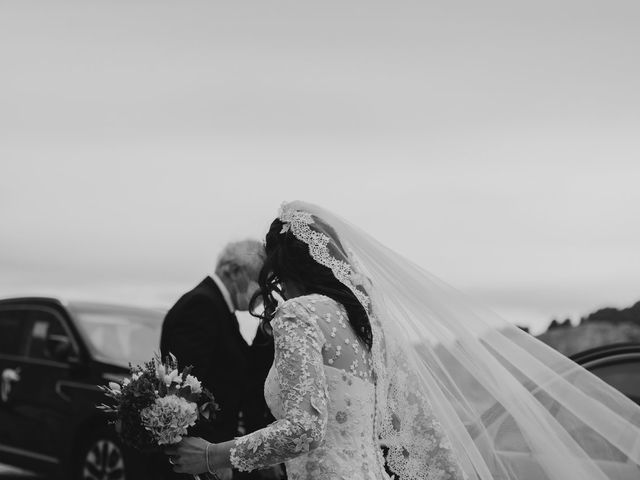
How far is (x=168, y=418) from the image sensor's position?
4.38 meters

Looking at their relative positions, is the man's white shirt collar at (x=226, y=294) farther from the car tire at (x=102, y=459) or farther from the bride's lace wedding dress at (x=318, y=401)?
the car tire at (x=102, y=459)

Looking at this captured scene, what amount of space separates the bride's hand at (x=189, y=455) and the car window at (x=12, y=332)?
7550 mm

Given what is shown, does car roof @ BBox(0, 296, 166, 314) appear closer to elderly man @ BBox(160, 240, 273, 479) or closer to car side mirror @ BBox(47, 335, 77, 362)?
car side mirror @ BBox(47, 335, 77, 362)

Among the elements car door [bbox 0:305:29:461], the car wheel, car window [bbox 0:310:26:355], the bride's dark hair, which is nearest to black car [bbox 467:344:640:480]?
the bride's dark hair

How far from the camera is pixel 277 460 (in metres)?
4.00

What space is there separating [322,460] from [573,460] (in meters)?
1.10

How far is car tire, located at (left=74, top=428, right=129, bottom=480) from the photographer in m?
9.80

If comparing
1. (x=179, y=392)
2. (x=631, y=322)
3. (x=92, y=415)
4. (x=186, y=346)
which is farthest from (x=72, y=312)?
(x=631, y=322)

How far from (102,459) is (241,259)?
3.90 meters

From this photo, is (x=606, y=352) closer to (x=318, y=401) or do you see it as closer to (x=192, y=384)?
(x=192, y=384)

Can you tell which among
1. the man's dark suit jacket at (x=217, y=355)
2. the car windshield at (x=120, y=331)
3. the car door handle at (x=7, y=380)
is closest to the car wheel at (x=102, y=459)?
the car windshield at (x=120, y=331)

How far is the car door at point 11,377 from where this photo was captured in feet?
36.5

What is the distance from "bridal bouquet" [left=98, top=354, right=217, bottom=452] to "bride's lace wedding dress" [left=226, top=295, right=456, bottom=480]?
0.38 m

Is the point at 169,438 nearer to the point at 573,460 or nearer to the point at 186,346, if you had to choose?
the point at 573,460
